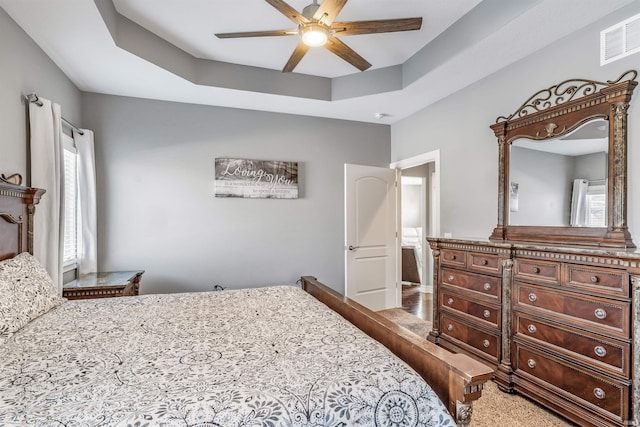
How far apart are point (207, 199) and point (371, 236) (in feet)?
6.81

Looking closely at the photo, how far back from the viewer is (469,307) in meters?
2.72

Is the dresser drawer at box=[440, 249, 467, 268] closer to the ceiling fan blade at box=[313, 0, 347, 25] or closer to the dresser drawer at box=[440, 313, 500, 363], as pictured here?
the dresser drawer at box=[440, 313, 500, 363]

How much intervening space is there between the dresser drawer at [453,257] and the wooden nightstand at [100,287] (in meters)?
2.75

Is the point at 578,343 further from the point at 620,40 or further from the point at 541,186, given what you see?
the point at 620,40

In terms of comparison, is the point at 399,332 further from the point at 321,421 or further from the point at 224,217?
the point at 224,217

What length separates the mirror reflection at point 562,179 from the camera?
2160mm

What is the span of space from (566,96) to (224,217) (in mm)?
3323

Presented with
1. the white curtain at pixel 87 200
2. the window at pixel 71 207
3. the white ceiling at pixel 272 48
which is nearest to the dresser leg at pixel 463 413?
the white ceiling at pixel 272 48

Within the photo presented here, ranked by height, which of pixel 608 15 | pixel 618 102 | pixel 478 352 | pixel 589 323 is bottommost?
pixel 478 352

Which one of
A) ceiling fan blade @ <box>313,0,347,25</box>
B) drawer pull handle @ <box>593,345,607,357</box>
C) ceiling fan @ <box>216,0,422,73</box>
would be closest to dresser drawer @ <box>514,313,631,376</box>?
drawer pull handle @ <box>593,345,607,357</box>

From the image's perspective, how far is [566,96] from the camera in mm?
2389

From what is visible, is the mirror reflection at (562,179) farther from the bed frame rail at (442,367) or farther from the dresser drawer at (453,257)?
the bed frame rail at (442,367)

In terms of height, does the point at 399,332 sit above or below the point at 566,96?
Answer: below

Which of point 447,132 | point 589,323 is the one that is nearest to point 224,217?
point 447,132
